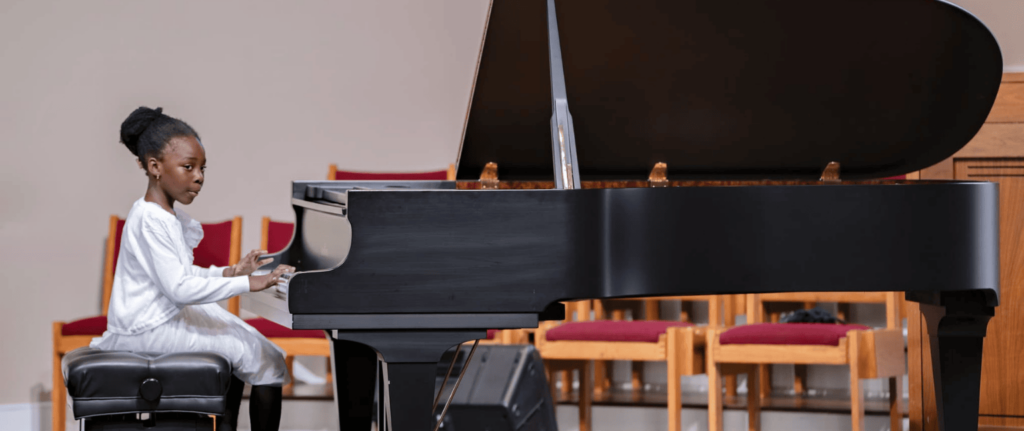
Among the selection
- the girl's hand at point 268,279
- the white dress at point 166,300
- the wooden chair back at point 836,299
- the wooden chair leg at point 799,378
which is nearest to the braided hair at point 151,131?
the white dress at point 166,300

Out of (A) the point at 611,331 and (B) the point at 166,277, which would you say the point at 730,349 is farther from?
(B) the point at 166,277

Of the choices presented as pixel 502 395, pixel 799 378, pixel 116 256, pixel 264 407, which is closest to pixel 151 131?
pixel 264 407

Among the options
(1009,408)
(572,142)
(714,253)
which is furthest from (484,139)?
(1009,408)

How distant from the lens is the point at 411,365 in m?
1.76

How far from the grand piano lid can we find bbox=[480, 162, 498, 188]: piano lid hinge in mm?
24

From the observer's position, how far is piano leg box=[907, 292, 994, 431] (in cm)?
221

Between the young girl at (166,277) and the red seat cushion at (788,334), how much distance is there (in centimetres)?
164

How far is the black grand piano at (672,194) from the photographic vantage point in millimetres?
1801

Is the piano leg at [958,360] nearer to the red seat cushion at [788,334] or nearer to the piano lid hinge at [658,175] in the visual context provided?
the piano lid hinge at [658,175]

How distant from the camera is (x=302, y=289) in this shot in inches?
69.4

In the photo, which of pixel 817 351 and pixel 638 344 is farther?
pixel 638 344

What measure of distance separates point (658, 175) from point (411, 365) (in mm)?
1220

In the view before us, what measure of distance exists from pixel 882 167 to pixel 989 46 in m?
0.54

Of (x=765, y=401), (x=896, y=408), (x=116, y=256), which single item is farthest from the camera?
(x=116, y=256)
